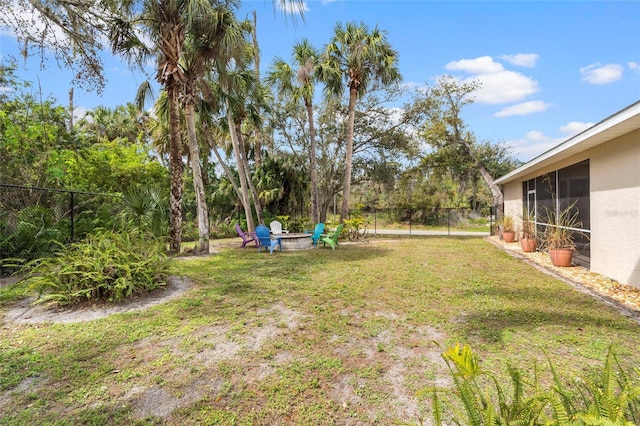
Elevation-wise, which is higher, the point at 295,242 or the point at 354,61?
the point at 354,61

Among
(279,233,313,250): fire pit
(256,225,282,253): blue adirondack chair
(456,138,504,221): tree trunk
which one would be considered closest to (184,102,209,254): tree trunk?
(256,225,282,253): blue adirondack chair

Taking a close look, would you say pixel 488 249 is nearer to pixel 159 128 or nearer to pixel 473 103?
pixel 473 103

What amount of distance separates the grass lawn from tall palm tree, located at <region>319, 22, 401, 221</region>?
9.79m

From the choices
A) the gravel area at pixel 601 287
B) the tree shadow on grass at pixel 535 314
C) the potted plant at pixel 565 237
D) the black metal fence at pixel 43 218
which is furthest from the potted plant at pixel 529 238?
the black metal fence at pixel 43 218

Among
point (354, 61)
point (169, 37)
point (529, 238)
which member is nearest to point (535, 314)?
point (529, 238)

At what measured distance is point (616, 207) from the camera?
18.4 ft

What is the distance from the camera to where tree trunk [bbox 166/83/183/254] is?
8.88 m

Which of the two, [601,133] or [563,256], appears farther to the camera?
[563,256]

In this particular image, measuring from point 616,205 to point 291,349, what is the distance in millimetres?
6150

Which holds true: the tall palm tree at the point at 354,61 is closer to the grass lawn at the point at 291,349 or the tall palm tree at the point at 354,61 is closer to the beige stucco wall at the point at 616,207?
the beige stucco wall at the point at 616,207

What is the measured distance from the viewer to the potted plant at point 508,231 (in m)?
12.2

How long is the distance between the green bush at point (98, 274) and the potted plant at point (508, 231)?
11948 mm

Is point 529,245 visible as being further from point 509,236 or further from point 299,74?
point 299,74

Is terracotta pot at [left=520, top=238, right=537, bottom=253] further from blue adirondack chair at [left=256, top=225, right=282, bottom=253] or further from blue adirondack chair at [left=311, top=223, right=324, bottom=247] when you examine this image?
blue adirondack chair at [left=256, top=225, right=282, bottom=253]
